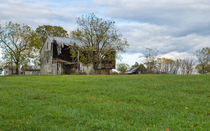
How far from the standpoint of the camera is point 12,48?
168 ft

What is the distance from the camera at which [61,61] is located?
4866cm

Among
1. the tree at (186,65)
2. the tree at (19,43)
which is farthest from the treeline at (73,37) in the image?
the tree at (186,65)

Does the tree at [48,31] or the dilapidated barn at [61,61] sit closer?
the dilapidated barn at [61,61]

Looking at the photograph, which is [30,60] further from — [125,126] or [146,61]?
[125,126]

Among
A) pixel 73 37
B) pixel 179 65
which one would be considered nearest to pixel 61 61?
pixel 73 37

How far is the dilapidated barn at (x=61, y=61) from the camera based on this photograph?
4875 cm

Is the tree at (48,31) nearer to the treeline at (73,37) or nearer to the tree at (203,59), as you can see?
the treeline at (73,37)

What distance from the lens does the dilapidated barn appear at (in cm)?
4875

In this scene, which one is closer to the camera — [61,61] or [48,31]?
[61,61]

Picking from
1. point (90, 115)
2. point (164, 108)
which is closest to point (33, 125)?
point (90, 115)

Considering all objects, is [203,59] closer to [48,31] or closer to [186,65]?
[186,65]

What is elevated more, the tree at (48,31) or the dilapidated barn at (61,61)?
the tree at (48,31)

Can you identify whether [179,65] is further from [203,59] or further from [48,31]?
[48,31]

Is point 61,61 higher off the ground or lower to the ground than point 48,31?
lower
